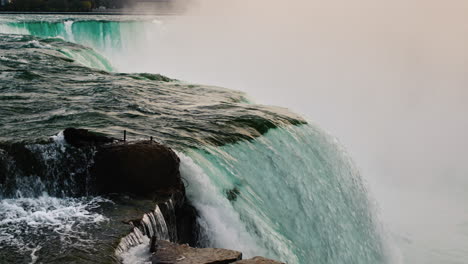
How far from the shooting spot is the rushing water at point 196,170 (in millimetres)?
5996

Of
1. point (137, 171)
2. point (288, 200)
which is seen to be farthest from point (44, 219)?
point (288, 200)

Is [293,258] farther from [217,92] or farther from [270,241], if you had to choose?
[217,92]

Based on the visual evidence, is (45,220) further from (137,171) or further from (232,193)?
(232,193)

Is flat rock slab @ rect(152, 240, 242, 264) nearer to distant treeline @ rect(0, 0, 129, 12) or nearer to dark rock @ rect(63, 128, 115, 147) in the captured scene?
dark rock @ rect(63, 128, 115, 147)

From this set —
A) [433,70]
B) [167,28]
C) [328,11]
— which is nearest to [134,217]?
[433,70]

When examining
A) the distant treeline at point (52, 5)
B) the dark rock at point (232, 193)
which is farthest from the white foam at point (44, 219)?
the distant treeline at point (52, 5)

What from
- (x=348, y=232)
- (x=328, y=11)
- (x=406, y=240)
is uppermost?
(x=328, y=11)

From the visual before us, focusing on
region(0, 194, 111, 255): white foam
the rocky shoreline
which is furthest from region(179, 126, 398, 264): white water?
region(0, 194, 111, 255): white foam

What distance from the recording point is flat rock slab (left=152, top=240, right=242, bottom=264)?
16.7 ft

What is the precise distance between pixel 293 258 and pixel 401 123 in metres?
18.3

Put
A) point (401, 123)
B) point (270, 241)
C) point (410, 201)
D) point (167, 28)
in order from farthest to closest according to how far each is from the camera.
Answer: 1. point (167, 28)
2. point (401, 123)
3. point (410, 201)
4. point (270, 241)

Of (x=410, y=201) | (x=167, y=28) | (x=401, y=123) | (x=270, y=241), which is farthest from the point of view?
(x=167, y=28)

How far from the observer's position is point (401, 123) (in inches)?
960

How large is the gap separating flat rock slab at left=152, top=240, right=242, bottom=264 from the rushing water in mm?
188
